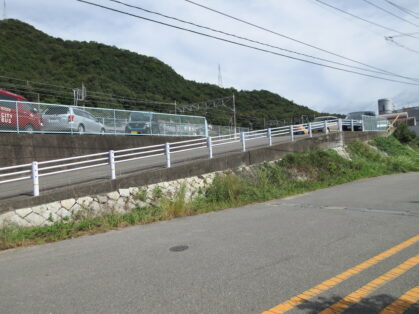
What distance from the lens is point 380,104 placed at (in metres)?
83.6

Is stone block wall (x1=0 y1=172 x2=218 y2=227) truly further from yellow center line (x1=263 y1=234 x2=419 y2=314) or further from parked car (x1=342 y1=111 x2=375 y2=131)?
parked car (x1=342 y1=111 x2=375 y2=131)

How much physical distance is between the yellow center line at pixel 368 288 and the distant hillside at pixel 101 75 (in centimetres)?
3607

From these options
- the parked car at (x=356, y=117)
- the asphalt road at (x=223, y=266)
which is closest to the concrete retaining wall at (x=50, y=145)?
the asphalt road at (x=223, y=266)

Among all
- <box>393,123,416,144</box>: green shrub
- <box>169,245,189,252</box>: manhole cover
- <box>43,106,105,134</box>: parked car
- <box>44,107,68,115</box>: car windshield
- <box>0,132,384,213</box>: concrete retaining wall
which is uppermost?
<box>44,107,68,115</box>: car windshield

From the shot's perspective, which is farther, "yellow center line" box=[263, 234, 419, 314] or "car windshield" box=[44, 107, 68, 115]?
"car windshield" box=[44, 107, 68, 115]

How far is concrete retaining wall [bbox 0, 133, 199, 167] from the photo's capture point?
448 inches

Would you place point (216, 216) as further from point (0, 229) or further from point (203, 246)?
point (0, 229)

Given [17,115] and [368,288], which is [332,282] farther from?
[17,115]

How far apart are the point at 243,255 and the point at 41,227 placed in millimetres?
5103

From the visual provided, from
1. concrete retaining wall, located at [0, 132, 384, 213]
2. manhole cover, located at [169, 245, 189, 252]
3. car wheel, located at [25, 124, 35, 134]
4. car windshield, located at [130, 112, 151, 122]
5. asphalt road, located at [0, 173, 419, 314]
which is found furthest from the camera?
car windshield, located at [130, 112, 151, 122]

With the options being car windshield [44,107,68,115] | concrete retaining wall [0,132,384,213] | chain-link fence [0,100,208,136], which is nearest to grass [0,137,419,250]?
concrete retaining wall [0,132,384,213]

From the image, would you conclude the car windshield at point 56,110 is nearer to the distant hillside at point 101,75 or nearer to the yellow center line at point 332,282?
the yellow center line at point 332,282

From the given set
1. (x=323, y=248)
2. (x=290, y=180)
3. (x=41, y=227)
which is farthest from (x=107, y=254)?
(x=290, y=180)

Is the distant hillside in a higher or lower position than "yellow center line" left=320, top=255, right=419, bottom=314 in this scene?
higher
